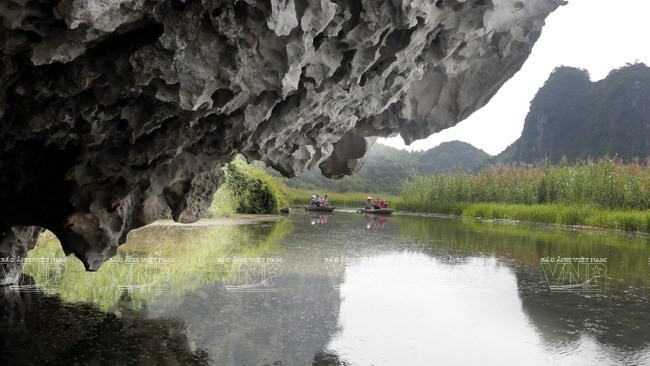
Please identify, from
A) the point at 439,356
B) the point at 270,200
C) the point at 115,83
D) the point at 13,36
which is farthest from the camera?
the point at 270,200

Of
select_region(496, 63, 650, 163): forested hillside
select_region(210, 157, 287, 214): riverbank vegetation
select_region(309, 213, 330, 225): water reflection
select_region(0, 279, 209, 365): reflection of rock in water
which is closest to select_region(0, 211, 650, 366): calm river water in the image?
select_region(0, 279, 209, 365): reflection of rock in water

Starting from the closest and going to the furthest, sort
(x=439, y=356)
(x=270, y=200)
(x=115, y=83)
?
1. (x=115, y=83)
2. (x=439, y=356)
3. (x=270, y=200)

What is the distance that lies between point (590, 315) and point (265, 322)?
348cm

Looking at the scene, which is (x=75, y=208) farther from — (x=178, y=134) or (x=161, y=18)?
(x=161, y=18)

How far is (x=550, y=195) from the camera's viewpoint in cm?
2211

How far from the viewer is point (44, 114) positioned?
361cm

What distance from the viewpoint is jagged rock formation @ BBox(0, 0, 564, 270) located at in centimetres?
294

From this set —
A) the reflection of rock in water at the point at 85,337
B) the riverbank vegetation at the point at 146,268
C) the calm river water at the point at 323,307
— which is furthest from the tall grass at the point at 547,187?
the reflection of rock in water at the point at 85,337

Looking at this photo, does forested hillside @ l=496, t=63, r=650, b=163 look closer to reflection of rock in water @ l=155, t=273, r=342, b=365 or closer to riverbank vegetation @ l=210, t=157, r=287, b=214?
riverbank vegetation @ l=210, t=157, r=287, b=214

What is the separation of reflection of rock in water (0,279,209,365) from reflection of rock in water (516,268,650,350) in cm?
327

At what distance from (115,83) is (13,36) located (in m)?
0.62

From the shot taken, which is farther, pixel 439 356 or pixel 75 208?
pixel 75 208

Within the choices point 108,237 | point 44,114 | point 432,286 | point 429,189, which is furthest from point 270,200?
point 44,114

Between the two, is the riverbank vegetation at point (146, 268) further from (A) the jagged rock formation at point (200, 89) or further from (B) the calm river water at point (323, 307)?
(A) the jagged rock formation at point (200, 89)
